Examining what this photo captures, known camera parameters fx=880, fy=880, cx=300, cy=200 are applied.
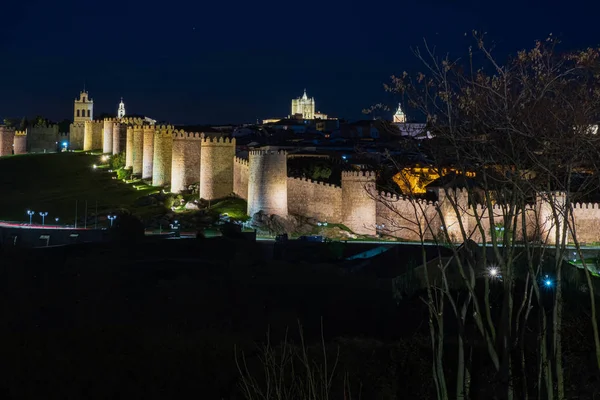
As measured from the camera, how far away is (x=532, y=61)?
11.0 meters

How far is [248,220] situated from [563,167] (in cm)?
2645

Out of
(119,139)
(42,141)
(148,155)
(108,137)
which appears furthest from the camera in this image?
(42,141)

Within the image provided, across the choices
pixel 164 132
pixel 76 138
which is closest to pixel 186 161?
pixel 164 132

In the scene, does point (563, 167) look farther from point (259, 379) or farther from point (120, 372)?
point (120, 372)

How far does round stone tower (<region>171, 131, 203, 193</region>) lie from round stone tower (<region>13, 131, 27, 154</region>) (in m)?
27.2

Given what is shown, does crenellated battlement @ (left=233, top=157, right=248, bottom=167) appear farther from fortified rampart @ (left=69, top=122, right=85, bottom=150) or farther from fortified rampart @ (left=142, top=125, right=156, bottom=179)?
fortified rampart @ (left=69, top=122, right=85, bottom=150)

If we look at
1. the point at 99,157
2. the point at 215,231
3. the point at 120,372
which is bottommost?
the point at 120,372

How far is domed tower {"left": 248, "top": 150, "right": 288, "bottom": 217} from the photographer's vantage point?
3706 centimetres

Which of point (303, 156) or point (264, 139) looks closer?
point (303, 156)

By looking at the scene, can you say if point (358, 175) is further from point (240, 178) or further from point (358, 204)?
point (240, 178)

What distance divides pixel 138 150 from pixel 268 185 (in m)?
14.3

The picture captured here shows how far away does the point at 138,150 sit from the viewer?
4906 cm

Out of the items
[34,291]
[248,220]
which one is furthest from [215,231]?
[34,291]

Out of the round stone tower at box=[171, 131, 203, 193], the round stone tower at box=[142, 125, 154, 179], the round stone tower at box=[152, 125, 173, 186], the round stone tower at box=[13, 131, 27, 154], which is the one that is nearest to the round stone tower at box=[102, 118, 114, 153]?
the round stone tower at box=[13, 131, 27, 154]
